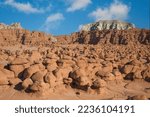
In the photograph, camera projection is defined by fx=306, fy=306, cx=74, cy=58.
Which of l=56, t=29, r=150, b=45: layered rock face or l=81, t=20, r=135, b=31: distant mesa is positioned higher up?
l=81, t=20, r=135, b=31: distant mesa

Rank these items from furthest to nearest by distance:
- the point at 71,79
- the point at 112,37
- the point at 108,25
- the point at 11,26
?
the point at 108,25
the point at 11,26
the point at 112,37
the point at 71,79

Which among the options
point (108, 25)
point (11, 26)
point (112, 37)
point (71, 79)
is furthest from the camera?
point (108, 25)

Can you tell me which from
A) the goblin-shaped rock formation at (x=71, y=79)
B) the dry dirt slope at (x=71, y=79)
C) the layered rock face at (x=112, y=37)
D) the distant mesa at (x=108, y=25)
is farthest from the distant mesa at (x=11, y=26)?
the dry dirt slope at (x=71, y=79)

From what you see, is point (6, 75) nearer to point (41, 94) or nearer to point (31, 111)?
point (41, 94)

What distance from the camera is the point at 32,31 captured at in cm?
4625

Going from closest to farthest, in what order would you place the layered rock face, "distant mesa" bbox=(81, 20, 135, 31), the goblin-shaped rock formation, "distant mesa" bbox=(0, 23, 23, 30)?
1. the goblin-shaped rock formation
2. the layered rock face
3. "distant mesa" bbox=(0, 23, 23, 30)
4. "distant mesa" bbox=(81, 20, 135, 31)

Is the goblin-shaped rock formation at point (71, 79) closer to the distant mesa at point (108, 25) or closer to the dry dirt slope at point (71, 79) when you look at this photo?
the dry dirt slope at point (71, 79)

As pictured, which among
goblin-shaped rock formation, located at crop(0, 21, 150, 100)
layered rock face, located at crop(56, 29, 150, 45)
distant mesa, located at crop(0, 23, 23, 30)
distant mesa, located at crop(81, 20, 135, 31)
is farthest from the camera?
distant mesa, located at crop(81, 20, 135, 31)

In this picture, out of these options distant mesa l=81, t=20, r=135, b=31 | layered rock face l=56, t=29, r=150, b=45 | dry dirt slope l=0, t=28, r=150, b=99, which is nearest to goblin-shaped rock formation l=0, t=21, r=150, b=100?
dry dirt slope l=0, t=28, r=150, b=99

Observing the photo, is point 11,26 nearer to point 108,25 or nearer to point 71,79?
point 108,25

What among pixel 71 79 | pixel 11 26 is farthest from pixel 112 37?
pixel 71 79

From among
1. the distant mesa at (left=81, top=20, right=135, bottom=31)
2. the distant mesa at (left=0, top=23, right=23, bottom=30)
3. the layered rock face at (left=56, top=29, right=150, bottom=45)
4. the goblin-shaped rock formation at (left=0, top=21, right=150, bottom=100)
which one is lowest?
the goblin-shaped rock formation at (left=0, top=21, right=150, bottom=100)

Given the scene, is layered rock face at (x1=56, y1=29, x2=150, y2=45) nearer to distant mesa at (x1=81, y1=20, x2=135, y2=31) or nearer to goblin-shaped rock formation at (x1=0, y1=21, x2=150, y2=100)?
distant mesa at (x1=81, y1=20, x2=135, y2=31)

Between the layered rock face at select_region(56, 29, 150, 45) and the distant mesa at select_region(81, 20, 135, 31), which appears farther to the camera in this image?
the distant mesa at select_region(81, 20, 135, 31)
